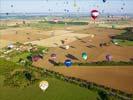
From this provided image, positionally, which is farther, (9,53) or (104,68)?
(9,53)

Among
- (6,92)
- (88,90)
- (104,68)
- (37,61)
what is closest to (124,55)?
(104,68)

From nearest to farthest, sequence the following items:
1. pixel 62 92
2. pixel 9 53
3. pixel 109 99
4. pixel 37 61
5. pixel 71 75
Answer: pixel 109 99 → pixel 62 92 → pixel 71 75 → pixel 37 61 → pixel 9 53

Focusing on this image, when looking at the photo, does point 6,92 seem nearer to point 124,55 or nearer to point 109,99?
point 109,99

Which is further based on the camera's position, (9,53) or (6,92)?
(9,53)

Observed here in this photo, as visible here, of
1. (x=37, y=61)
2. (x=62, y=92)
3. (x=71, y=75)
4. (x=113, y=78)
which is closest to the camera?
(x=62, y=92)

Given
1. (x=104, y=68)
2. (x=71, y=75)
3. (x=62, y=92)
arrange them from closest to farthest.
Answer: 1. (x=62, y=92)
2. (x=71, y=75)
3. (x=104, y=68)

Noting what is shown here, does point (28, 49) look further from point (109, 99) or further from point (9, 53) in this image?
point (109, 99)

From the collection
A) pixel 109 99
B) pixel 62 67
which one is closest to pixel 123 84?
pixel 109 99

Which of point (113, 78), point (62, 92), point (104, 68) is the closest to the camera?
point (62, 92)

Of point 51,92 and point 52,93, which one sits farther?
point 51,92
